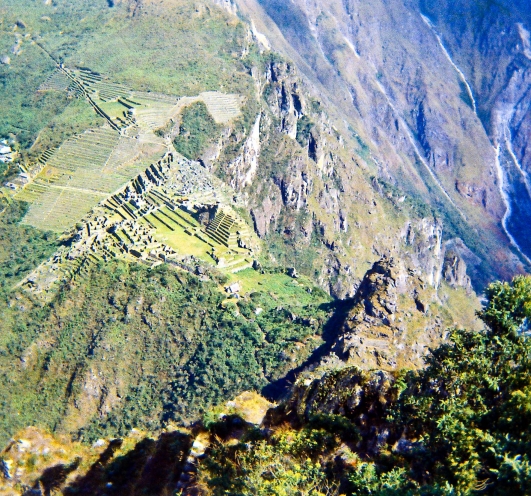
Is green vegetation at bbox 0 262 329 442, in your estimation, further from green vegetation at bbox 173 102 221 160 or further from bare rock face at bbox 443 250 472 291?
bare rock face at bbox 443 250 472 291

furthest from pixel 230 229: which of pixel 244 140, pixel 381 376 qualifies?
pixel 381 376

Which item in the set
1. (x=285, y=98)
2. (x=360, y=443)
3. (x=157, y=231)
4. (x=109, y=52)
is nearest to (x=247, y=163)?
(x=285, y=98)

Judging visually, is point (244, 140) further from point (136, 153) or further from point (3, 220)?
point (3, 220)

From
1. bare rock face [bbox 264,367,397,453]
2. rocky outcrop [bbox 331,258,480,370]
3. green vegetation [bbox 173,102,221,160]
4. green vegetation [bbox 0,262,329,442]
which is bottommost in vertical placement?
green vegetation [bbox 173,102,221,160]

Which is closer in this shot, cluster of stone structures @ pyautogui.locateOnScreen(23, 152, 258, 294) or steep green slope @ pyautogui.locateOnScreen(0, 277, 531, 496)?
steep green slope @ pyautogui.locateOnScreen(0, 277, 531, 496)

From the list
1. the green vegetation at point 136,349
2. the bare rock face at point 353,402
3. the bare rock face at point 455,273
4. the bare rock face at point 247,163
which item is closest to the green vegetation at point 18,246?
the green vegetation at point 136,349

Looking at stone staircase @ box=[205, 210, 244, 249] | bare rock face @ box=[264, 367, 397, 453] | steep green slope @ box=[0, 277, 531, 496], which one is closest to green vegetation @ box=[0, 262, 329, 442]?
stone staircase @ box=[205, 210, 244, 249]
